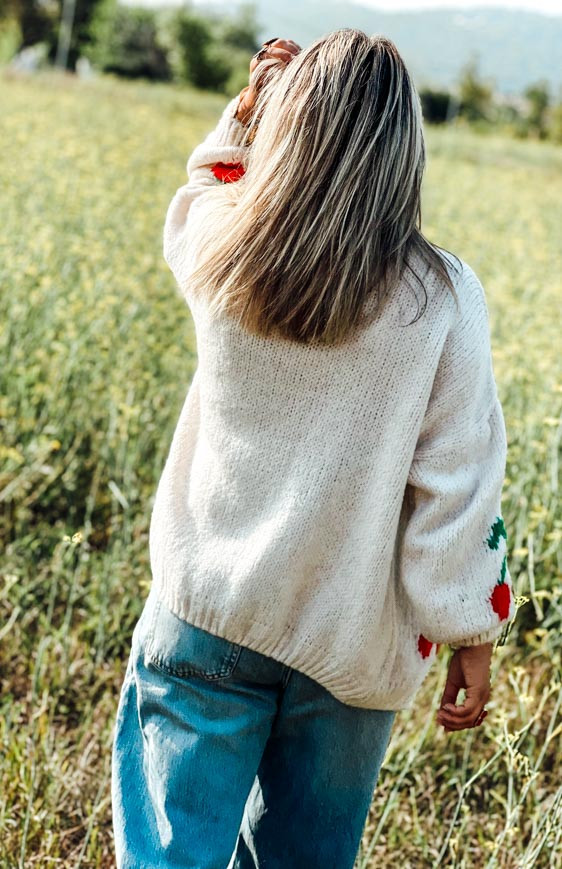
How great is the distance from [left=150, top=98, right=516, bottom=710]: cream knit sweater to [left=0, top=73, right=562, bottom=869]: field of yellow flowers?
0.26m

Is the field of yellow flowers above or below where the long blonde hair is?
below

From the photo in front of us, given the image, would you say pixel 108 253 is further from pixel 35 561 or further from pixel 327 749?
pixel 327 749

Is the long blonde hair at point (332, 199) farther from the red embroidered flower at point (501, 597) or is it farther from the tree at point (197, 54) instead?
the tree at point (197, 54)

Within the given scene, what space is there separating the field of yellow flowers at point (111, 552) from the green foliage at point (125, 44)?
48333mm

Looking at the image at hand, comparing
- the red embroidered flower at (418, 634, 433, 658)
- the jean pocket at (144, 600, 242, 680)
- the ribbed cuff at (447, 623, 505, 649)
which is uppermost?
the ribbed cuff at (447, 623, 505, 649)

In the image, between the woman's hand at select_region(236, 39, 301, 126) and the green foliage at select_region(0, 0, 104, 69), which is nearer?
the woman's hand at select_region(236, 39, 301, 126)

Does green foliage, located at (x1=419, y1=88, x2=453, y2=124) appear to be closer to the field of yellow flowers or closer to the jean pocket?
the field of yellow flowers

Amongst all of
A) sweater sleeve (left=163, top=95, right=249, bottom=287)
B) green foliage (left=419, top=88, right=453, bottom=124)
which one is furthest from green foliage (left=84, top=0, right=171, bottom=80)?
sweater sleeve (left=163, top=95, right=249, bottom=287)

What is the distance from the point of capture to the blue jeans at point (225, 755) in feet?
4.65


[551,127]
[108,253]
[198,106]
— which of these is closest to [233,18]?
[551,127]

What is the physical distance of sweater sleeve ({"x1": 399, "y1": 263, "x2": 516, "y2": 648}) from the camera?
4.32 feet

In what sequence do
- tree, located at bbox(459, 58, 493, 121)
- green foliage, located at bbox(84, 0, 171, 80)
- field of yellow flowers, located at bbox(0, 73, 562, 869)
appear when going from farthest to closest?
tree, located at bbox(459, 58, 493, 121) < green foliage, located at bbox(84, 0, 171, 80) < field of yellow flowers, located at bbox(0, 73, 562, 869)

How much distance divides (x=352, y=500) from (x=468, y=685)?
33 cm

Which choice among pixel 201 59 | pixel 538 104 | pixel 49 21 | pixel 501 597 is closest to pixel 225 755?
pixel 501 597
